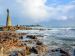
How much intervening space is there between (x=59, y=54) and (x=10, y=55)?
22.4 feet

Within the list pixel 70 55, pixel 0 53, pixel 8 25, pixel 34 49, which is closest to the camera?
pixel 0 53

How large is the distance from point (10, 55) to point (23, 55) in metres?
1.68

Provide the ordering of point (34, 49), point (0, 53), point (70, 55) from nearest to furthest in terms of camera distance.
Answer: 1. point (0, 53)
2. point (70, 55)
3. point (34, 49)

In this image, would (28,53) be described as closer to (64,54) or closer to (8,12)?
(64,54)

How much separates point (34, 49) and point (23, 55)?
583 cm

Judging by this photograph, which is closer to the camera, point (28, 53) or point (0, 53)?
point (0, 53)

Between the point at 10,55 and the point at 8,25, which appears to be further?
the point at 8,25

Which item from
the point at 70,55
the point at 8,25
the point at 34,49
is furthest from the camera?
the point at 8,25

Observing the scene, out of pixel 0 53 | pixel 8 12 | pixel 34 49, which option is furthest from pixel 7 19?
pixel 0 53

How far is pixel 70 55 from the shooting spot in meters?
35.0

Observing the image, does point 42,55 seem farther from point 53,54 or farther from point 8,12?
point 8,12

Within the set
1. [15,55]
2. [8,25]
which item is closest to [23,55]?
[15,55]

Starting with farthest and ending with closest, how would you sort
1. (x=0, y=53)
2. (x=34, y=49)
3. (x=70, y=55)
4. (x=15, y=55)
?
(x=34, y=49) → (x=70, y=55) → (x=15, y=55) → (x=0, y=53)

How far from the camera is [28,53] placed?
36.1 metres
